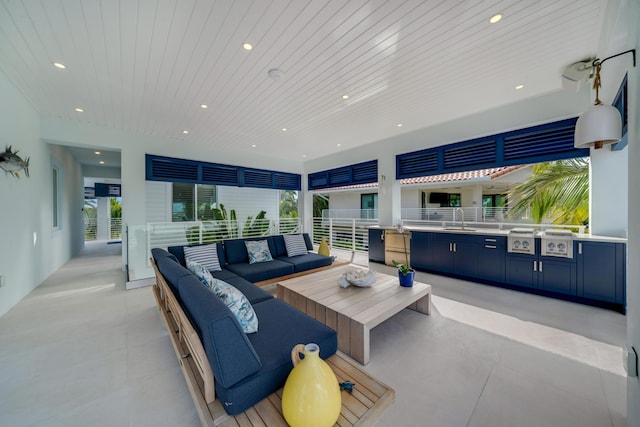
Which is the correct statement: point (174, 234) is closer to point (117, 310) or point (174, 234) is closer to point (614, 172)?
point (117, 310)

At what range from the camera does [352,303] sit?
8.18 ft

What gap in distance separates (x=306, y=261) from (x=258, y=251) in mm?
908

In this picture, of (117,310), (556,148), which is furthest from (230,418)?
(556,148)

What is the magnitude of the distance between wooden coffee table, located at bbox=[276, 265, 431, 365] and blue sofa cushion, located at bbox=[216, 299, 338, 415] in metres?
0.42

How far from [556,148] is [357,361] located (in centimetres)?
444

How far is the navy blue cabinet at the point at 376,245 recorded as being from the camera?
5.75 metres

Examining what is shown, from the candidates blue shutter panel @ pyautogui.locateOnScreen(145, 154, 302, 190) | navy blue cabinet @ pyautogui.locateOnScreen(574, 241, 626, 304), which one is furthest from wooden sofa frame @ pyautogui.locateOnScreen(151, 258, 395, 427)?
blue shutter panel @ pyautogui.locateOnScreen(145, 154, 302, 190)

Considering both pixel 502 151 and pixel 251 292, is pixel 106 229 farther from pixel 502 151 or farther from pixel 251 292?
pixel 502 151

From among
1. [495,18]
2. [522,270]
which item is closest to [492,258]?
[522,270]

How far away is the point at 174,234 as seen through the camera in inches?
195

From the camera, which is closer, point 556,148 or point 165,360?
point 165,360

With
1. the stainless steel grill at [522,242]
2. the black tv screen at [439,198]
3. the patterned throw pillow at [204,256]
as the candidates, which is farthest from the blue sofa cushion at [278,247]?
the black tv screen at [439,198]

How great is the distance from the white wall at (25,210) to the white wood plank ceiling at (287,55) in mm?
410

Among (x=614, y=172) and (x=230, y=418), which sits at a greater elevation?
(x=614, y=172)
